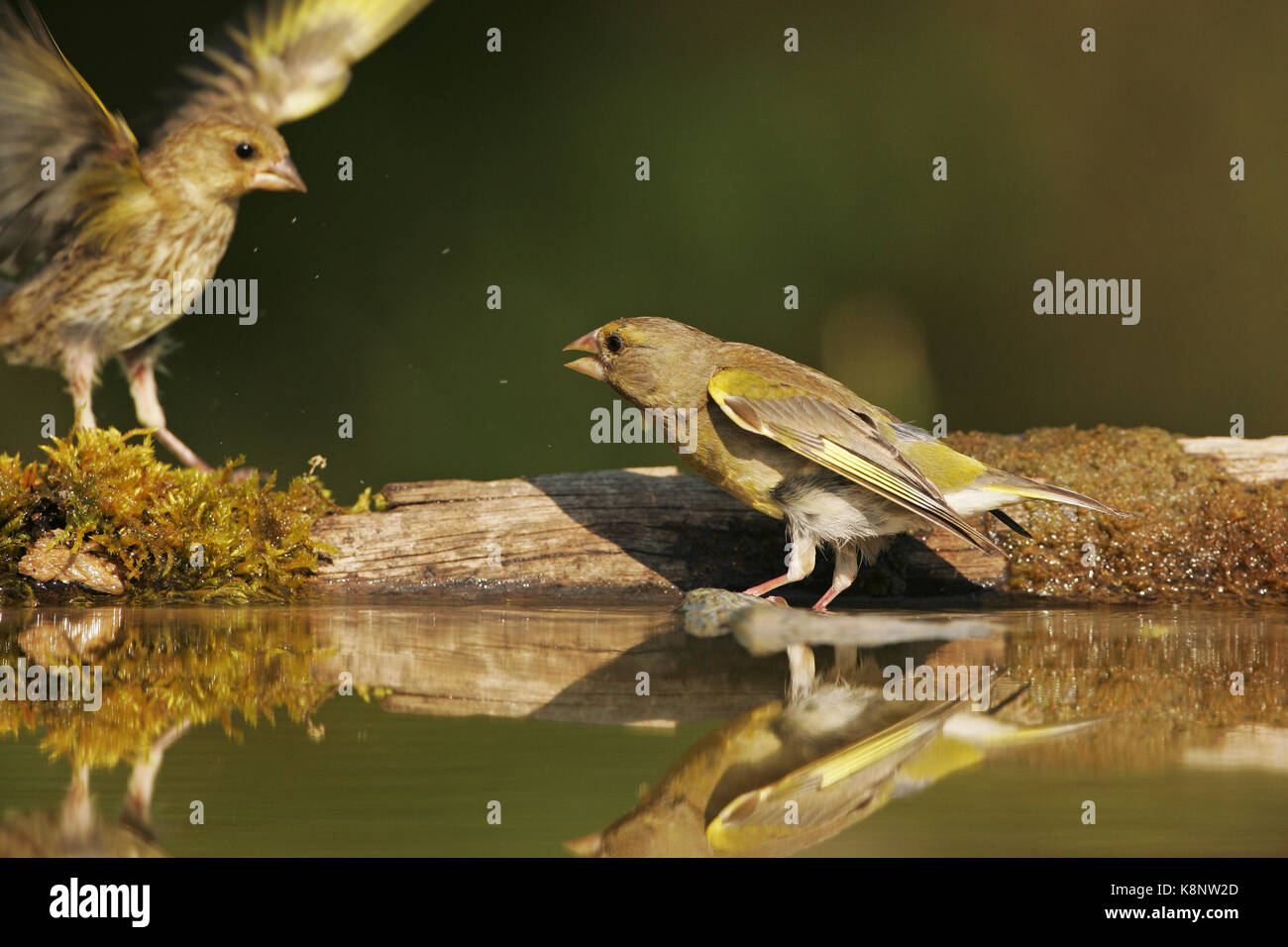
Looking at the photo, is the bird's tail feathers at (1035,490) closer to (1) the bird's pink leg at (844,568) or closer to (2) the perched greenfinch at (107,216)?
(1) the bird's pink leg at (844,568)

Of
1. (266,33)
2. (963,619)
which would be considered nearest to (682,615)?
(963,619)

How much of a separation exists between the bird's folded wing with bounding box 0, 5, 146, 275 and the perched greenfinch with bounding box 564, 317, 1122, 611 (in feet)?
7.73

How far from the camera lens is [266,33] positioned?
6.05m

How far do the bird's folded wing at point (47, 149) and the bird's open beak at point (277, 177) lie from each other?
0.51m

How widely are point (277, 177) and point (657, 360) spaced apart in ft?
7.40

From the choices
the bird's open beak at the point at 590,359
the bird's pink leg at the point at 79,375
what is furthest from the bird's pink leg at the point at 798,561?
the bird's pink leg at the point at 79,375

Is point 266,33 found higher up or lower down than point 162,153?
higher up

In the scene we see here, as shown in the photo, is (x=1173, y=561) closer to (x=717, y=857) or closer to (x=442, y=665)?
(x=442, y=665)

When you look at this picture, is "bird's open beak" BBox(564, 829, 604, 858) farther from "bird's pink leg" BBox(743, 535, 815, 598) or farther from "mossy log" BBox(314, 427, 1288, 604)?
"mossy log" BBox(314, 427, 1288, 604)

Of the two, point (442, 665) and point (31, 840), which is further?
point (442, 665)

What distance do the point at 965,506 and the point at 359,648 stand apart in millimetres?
2314

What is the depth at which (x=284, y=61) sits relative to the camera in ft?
19.8
